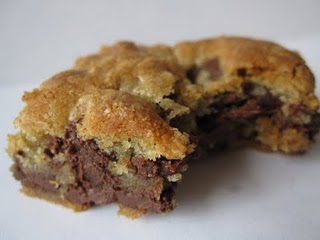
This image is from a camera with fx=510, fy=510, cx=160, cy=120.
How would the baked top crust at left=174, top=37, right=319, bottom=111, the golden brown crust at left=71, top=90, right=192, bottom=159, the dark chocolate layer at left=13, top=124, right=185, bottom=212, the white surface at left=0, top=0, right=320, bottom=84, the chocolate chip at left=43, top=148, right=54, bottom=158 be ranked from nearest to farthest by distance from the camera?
the golden brown crust at left=71, top=90, right=192, bottom=159 → the dark chocolate layer at left=13, top=124, right=185, bottom=212 → the chocolate chip at left=43, top=148, right=54, bottom=158 → the baked top crust at left=174, top=37, right=319, bottom=111 → the white surface at left=0, top=0, right=320, bottom=84

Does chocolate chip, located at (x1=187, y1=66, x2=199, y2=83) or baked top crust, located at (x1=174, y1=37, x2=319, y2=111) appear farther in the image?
chocolate chip, located at (x1=187, y1=66, x2=199, y2=83)

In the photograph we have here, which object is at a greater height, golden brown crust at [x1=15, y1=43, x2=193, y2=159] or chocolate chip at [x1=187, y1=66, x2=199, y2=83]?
golden brown crust at [x1=15, y1=43, x2=193, y2=159]

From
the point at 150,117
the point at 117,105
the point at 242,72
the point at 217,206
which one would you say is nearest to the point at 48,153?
the point at 117,105

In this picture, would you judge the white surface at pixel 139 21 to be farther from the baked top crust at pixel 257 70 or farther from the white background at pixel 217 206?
the baked top crust at pixel 257 70

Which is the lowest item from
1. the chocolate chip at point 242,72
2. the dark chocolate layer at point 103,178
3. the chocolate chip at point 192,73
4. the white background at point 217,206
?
the white background at point 217,206

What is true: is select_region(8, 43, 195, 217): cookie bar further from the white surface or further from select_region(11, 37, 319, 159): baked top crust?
the white surface

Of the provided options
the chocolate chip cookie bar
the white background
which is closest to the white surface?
the white background

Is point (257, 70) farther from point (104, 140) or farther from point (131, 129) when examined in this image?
point (104, 140)

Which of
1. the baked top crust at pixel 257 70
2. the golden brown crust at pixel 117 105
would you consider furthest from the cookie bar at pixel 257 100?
the golden brown crust at pixel 117 105

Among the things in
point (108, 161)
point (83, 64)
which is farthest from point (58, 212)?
point (83, 64)
